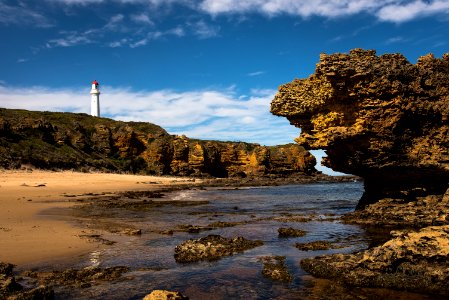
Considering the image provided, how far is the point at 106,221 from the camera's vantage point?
1548 cm

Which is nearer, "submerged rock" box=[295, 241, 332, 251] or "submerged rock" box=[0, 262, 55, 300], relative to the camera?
"submerged rock" box=[0, 262, 55, 300]

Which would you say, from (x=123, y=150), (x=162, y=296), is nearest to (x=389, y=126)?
(x=162, y=296)

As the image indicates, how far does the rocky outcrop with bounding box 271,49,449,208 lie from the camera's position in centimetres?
1608

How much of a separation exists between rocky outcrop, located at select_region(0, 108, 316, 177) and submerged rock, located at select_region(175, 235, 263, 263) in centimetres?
3429

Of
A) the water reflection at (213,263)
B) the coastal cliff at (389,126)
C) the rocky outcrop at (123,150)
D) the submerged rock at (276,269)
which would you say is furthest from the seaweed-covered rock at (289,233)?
the rocky outcrop at (123,150)

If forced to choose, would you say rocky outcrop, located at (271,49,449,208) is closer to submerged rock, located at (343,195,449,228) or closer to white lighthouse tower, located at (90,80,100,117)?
submerged rock, located at (343,195,449,228)

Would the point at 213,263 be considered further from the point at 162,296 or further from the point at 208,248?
the point at 162,296

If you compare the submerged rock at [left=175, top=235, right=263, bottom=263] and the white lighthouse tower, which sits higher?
the white lighthouse tower

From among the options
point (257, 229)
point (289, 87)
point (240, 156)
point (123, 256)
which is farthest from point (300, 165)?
point (123, 256)

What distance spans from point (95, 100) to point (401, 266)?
312 feet

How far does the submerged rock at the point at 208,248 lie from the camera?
923 cm

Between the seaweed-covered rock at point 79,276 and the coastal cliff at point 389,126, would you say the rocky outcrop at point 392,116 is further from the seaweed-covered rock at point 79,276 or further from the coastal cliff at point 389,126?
the seaweed-covered rock at point 79,276

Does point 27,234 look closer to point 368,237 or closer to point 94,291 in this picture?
point 94,291

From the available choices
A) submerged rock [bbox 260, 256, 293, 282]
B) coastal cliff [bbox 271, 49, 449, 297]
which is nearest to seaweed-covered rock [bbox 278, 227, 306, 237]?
submerged rock [bbox 260, 256, 293, 282]
